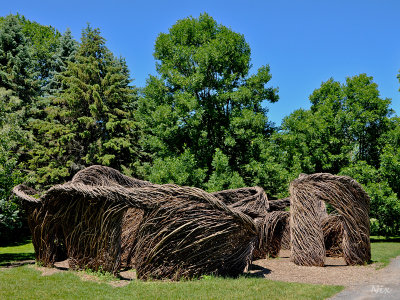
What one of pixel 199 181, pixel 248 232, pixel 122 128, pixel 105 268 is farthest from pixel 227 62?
pixel 105 268

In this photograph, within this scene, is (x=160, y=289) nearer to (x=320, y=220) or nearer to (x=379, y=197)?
(x=320, y=220)

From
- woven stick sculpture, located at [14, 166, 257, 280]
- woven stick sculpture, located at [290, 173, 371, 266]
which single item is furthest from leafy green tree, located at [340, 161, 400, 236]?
woven stick sculpture, located at [14, 166, 257, 280]

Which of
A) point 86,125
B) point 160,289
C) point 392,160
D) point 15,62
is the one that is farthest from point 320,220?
point 15,62

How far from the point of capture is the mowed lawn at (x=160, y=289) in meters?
5.62

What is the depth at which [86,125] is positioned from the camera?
67.6 feet

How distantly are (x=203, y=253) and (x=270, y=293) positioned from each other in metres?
1.63

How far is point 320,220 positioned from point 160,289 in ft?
17.4

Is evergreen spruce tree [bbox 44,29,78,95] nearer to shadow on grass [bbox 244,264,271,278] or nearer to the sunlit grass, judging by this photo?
the sunlit grass

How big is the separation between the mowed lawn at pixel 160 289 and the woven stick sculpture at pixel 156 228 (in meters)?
0.40

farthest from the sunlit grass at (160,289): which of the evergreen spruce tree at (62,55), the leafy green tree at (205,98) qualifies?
the evergreen spruce tree at (62,55)

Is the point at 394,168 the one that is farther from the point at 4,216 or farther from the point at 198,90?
the point at 4,216

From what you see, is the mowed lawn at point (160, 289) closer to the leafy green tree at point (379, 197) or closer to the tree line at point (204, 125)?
the tree line at point (204, 125)

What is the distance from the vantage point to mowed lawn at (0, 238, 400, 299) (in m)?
5.62

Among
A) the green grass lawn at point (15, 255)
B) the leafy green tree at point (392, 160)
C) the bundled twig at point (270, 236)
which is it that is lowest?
the green grass lawn at point (15, 255)
